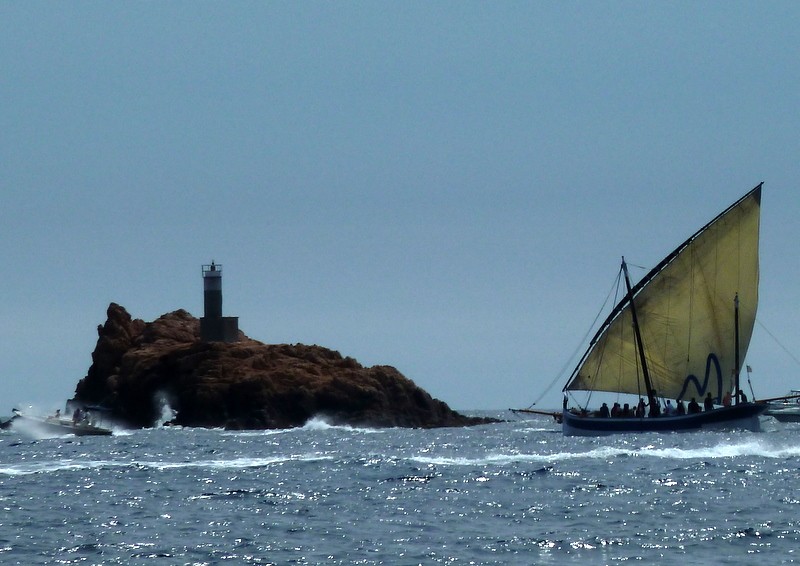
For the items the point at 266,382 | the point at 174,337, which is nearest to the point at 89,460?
the point at 266,382

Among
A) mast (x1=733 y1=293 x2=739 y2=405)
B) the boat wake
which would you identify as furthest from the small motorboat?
mast (x1=733 y1=293 x2=739 y2=405)

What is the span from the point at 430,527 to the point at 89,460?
90.6 feet

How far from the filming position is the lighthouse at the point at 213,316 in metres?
108

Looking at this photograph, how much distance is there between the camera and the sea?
91.8ft

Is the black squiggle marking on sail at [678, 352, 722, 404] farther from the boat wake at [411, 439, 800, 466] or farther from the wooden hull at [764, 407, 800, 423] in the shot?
the wooden hull at [764, 407, 800, 423]

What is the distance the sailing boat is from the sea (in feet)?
60.4

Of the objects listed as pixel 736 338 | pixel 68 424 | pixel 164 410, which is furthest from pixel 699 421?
pixel 164 410

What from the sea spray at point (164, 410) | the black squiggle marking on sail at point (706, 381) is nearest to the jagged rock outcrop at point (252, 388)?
the sea spray at point (164, 410)

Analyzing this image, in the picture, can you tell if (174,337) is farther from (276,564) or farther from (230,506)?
(276,564)

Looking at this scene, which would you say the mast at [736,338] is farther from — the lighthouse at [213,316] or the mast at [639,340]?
the lighthouse at [213,316]

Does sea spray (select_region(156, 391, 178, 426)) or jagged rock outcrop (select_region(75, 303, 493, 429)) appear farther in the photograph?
sea spray (select_region(156, 391, 178, 426))

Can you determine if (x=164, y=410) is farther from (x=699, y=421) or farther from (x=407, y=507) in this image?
(x=407, y=507)

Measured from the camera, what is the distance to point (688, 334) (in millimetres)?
78188

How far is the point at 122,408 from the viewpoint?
10506cm
